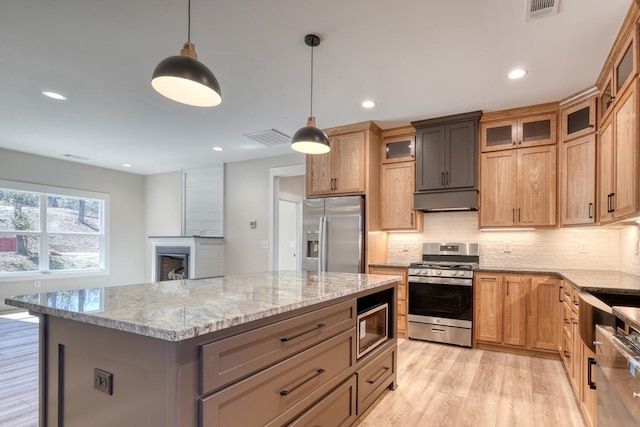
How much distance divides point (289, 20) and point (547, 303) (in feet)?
11.6

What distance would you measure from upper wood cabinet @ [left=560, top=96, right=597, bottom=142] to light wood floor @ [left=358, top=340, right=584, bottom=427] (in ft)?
7.47

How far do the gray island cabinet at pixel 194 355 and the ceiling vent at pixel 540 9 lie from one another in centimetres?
205

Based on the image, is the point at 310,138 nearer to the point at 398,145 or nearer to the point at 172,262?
the point at 398,145

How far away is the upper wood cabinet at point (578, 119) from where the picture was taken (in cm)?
323

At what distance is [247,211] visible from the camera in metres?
6.21

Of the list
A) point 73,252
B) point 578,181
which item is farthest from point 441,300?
point 73,252

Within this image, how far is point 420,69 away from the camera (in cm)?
289

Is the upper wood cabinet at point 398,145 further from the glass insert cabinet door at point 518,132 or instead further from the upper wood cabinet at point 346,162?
the glass insert cabinet door at point 518,132

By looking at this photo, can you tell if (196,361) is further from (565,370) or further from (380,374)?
(565,370)

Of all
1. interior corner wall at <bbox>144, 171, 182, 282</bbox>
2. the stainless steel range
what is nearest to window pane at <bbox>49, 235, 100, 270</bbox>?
interior corner wall at <bbox>144, 171, 182, 282</bbox>

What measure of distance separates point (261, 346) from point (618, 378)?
1.34m

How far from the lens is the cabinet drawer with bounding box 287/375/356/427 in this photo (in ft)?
5.55

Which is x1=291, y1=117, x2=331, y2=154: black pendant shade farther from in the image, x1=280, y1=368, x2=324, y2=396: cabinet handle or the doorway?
the doorway

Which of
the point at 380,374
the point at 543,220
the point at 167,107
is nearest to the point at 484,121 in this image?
the point at 543,220
